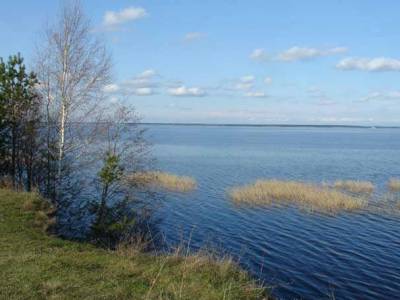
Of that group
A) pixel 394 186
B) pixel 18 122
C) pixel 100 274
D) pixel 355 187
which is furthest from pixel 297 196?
pixel 100 274

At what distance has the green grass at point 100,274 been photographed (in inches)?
318

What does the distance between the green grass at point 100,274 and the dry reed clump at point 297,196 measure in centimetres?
1763

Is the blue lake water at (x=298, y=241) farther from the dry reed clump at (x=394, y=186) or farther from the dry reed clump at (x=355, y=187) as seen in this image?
the dry reed clump at (x=394, y=186)

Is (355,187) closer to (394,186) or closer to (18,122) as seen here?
(394,186)

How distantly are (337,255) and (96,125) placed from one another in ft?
42.3

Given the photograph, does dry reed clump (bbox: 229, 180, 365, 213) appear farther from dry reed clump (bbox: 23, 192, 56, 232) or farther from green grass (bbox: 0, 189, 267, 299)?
green grass (bbox: 0, 189, 267, 299)

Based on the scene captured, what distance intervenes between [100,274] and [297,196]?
23.1 meters

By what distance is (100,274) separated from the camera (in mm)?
9117

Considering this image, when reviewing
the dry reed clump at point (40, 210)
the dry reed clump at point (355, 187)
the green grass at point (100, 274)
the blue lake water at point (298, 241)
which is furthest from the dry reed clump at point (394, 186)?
the dry reed clump at point (40, 210)

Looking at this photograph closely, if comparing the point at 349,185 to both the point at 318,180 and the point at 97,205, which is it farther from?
the point at 97,205

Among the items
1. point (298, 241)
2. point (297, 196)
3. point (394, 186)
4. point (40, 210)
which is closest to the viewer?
Answer: point (40, 210)

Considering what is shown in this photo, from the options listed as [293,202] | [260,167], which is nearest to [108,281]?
[293,202]

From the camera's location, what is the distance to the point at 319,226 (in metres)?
23.1

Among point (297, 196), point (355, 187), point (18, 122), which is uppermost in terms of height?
point (18, 122)
